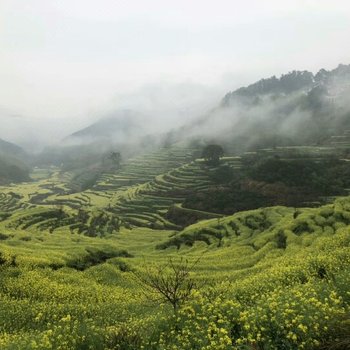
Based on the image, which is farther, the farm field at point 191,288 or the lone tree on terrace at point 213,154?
the lone tree on terrace at point 213,154

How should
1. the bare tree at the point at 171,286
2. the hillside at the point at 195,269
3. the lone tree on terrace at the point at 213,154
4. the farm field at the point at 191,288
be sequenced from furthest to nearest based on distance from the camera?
the lone tree on terrace at the point at 213,154
the bare tree at the point at 171,286
the hillside at the point at 195,269
the farm field at the point at 191,288

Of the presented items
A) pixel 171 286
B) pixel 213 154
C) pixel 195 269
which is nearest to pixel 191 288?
pixel 171 286

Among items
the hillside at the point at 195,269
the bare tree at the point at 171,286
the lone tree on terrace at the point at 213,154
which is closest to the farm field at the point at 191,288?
the hillside at the point at 195,269

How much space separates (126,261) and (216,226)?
35.8 metres

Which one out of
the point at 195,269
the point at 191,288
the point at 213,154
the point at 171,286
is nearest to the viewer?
the point at 171,286

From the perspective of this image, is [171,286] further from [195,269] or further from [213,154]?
[213,154]

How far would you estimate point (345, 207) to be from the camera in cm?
6119

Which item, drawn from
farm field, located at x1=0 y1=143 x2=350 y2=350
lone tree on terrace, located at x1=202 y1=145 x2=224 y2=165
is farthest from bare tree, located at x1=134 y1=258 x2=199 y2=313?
lone tree on terrace, located at x1=202 y1=145 x2=224 y2=165

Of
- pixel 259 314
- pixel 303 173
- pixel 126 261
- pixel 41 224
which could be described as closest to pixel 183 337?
pixel 259 314

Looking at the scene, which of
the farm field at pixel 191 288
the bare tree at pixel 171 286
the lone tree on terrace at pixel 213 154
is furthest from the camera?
the lone tree on terrace at pixel 213 154

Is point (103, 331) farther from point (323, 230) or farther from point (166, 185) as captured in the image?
point (166, 185)

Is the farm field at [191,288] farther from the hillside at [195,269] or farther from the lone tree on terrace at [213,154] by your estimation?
the lone tree on terrace at [213,154]

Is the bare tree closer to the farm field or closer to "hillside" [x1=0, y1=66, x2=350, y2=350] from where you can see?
"hillside" [x1=0, y1=66, x2=350, y2=350]

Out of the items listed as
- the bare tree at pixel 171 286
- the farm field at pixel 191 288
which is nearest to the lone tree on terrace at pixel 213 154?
the farm field at pixel 191 288
